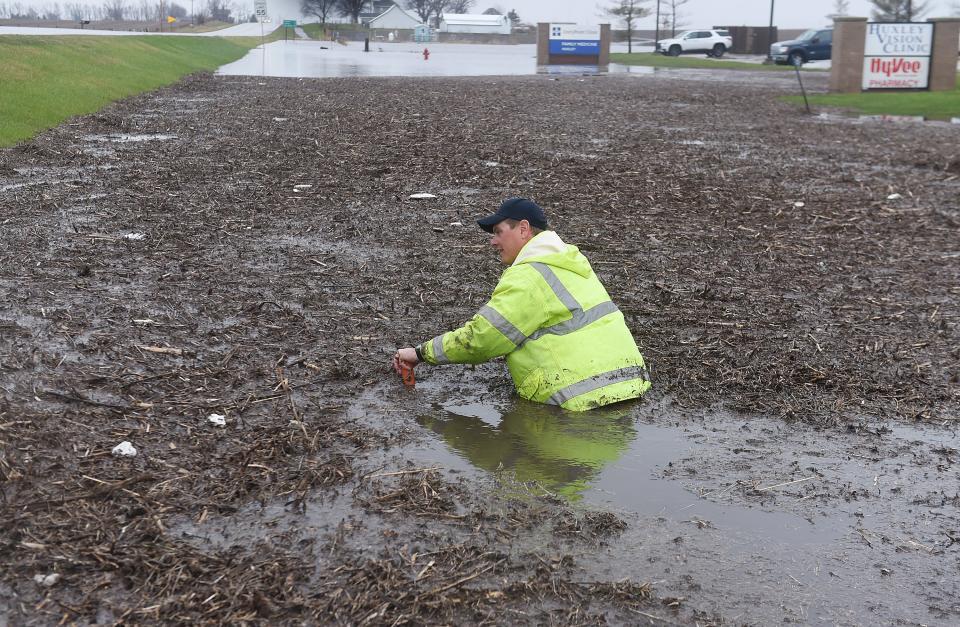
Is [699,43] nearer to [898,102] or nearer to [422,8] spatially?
[898,102]

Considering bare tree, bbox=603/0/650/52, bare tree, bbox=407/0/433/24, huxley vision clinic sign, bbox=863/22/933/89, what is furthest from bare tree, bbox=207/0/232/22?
huxley vision clinic sign, bbox=863/22/933/89

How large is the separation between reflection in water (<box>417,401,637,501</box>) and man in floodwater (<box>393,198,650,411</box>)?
0.15 metres

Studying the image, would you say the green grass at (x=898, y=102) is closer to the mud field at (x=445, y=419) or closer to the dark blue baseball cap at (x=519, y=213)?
the mud field at (x=445, y=419)

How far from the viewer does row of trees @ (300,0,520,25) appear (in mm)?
143875

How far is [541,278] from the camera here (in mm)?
5844

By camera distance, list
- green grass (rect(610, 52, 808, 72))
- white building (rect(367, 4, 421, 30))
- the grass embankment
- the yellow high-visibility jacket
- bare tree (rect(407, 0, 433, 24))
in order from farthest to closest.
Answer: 1. bare tree (rect(407, 0, 433, 24))
2. white building (rect(367, 4, 421, 30))
3. green grass (rect(610, 52, 808, 72))
4. the grass embankment
5. the yellow high-visibility jacket

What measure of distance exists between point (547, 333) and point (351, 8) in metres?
146

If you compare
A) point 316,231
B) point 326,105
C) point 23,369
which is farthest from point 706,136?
point 23,369

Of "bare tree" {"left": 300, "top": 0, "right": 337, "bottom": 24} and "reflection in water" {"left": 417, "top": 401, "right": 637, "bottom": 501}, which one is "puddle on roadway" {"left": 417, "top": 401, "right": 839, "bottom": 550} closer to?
"reflection in water" {"left": 417, "top": 401, "right": 637, "bottom": 501}

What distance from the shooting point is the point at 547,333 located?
19.4ft

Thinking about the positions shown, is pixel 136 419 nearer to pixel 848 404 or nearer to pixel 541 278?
pixel 541 278

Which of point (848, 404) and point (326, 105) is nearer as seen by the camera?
point (848, 404)

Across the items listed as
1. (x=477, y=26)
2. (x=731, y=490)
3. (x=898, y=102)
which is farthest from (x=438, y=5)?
(x=731, y=490)

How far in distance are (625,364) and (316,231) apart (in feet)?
16.6
